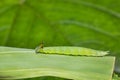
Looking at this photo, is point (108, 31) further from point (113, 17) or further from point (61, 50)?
point (61, 50)

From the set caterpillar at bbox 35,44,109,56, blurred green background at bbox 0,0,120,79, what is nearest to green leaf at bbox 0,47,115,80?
caterpillar at bbox 35,44,109,56

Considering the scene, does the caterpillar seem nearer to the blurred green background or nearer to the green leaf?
the green leaf

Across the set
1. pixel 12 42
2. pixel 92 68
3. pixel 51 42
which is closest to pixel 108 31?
pixel 51 42

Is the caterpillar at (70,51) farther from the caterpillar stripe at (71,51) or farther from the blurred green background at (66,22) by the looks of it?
the blurred green background at (66,22)

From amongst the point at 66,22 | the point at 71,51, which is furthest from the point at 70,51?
the point at 66,22

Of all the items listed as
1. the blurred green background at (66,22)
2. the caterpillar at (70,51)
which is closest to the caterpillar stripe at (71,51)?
the caterpillar at (70,51)
